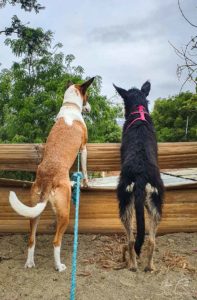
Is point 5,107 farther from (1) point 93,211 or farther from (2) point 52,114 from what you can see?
(1) point 93,211

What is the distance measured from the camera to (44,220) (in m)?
5.14

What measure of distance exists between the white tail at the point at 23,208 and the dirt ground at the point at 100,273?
0.65m

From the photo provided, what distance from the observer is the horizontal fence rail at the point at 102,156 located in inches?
197

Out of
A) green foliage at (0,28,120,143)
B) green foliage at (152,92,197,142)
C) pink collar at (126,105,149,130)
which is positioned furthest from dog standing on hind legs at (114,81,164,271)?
green foliage at (152,92,197,142)

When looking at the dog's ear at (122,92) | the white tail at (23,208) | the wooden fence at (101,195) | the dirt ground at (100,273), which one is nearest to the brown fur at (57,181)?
the white tail at (23,208)

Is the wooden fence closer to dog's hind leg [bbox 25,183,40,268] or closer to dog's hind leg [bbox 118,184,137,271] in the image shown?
dog's hind leg [bbox 25,183,40,268]

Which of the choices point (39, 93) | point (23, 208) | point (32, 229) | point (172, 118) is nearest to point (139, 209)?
point (23, 208)

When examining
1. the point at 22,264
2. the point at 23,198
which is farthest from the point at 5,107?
the point at 22,264

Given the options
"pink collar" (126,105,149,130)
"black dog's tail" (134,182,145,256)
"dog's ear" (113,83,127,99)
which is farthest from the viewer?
"dog's ear" (113,83,127,99)

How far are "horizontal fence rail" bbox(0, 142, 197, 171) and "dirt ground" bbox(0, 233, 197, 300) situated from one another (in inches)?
33.8

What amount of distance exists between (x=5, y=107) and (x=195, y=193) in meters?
7.66

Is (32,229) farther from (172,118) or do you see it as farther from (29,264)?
(172,118)

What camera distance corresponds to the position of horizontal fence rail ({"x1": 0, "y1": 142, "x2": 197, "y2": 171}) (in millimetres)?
4996

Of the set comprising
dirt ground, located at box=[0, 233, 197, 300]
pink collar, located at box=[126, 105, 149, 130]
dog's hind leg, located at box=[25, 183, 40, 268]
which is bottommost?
dirt ground, located at box=[0, 233, 197, 300]
